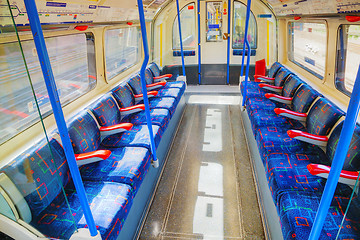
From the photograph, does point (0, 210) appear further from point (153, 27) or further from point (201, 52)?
point (201, 52)

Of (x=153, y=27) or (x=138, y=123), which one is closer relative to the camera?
(x=138, y=123)

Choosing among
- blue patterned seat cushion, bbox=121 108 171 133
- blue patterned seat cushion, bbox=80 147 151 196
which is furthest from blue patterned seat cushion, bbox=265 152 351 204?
blue patterned seat cushion, bbox=121 108 171 133

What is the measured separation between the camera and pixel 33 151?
1.95 meters

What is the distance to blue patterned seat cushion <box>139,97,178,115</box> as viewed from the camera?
4332mm

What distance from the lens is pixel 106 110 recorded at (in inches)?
132

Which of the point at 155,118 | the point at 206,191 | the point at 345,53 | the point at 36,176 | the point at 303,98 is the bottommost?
the point at 206,191

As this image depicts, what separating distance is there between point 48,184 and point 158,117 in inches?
84.5

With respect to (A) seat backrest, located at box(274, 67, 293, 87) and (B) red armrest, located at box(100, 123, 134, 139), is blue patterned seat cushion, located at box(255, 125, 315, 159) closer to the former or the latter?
(B) red armrest, located at box(100, 123, 134, 139)

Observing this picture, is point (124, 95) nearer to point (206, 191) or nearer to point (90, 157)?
point (90, 157)

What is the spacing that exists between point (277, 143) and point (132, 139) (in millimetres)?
1794

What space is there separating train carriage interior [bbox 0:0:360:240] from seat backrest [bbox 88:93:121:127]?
0.02 m

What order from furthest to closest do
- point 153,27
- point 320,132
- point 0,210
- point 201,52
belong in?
point 201,52 < point 153,27 < point 320,132 < point 0,210

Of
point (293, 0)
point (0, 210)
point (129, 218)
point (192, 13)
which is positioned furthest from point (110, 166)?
point (192, 13)

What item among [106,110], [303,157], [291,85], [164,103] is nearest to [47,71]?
[106,110]
